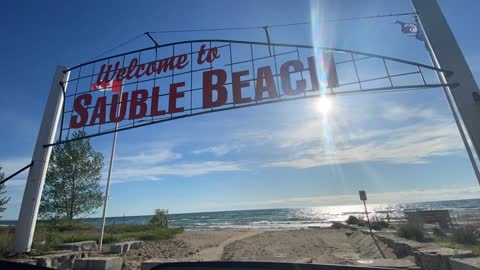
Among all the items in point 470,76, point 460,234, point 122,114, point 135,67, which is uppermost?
point 135,67

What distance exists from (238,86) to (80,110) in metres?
6.52

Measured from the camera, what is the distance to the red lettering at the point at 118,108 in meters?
10.7

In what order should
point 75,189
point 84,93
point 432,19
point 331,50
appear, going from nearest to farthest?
1. point 432,19
2. point 331,50
3. point 84,93
4. point 75,189

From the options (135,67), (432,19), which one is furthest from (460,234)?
(135,67)

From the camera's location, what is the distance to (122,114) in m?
10.7

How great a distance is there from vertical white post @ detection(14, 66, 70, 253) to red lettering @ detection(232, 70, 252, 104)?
7.31 metres

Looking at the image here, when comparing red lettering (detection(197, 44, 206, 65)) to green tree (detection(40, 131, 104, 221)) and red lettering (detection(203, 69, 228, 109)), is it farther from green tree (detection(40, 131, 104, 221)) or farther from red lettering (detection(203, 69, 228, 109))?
green tree (detection(40, 131, 104, 221))

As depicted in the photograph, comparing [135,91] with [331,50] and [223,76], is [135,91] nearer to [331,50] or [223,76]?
[223,76]

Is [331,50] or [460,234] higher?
[331,50]

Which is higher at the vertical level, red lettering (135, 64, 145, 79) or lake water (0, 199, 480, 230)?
red lettering (135, 64, 145, 79)

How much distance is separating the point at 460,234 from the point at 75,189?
92.8 feet

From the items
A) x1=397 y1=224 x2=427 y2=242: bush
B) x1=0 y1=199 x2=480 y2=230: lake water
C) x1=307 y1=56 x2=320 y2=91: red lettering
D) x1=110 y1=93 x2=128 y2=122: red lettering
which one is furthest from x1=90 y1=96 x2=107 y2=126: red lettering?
x1=0 y1=199 x2=480 y2=230: lake water

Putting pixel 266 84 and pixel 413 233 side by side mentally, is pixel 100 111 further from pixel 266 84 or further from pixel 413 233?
pixel 413 233

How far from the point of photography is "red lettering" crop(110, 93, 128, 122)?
1067 centimetres
